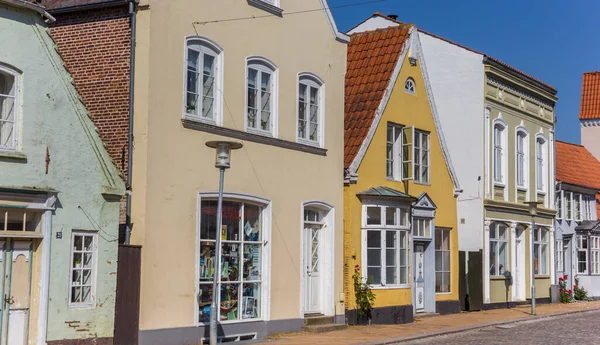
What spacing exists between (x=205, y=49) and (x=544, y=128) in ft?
68.9

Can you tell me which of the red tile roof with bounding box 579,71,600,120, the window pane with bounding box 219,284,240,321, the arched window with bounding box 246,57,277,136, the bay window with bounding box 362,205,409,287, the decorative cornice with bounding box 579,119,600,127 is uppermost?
the red tile roof with bounding box 579,71,600,120

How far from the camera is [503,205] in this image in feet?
103

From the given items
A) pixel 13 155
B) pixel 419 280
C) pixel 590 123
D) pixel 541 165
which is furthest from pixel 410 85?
pixel 590 123

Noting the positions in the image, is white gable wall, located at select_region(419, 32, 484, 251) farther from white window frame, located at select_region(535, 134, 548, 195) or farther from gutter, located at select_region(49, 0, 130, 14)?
gutter, located at select_region(49, 0, 130, 14)

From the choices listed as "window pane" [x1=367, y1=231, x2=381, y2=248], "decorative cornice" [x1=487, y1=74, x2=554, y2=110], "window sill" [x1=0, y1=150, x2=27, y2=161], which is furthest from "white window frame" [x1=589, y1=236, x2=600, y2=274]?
"window sill" [x1=0, y1=150, x2=27, y2=161]

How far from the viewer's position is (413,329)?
2236 cm

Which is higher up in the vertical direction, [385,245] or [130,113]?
[130,113]

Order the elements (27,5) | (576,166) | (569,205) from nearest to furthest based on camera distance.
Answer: (27,5) < (569,205) < (576,166)

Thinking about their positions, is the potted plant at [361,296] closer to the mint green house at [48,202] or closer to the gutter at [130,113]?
the gutter at [130,113]

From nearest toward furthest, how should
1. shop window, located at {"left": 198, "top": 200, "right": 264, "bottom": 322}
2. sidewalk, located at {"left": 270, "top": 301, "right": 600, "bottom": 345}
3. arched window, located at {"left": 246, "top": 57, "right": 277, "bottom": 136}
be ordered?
shop window, located at {"left": 198, "top": 200, "right": 264, "bottom": 322} < sidewalk, located at {"left": 270, "top": 301, "right": 600, "bottom": 345} < arched window, located at {"left": 246, "top": 57, "right": 277, "bottom": 136}

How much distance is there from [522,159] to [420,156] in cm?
891

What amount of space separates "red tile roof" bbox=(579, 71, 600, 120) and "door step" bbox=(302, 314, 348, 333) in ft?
109

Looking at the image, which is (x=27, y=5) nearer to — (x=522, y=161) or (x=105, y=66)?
(x=105, y=66)

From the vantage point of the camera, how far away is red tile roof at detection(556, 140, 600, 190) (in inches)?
1526
